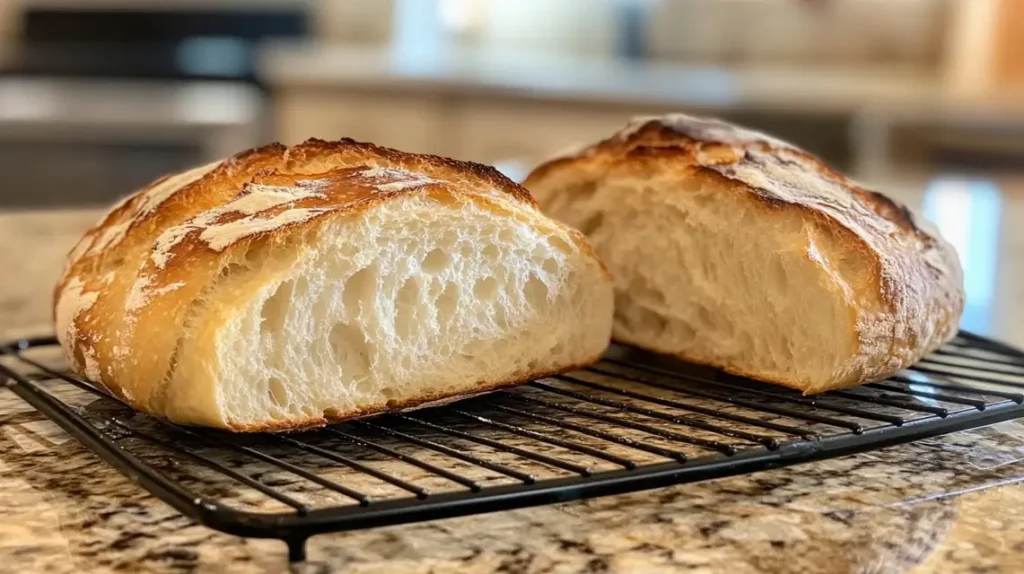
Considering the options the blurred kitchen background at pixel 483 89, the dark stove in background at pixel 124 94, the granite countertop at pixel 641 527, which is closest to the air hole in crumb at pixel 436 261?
the granite countertop at pixel 641 527

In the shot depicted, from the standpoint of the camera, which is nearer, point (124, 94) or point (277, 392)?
point (277, 392)

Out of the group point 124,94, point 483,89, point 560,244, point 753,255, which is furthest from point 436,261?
point 124,94

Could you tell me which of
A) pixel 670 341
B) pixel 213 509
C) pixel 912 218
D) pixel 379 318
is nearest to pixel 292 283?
pixel 379 318

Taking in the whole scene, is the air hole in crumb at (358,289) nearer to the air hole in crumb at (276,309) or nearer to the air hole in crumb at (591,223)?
the air hole in crumb at (276,309)

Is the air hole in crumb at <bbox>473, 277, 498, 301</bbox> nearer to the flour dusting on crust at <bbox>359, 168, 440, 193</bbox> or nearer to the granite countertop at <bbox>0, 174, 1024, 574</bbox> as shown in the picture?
the flour dusting on crust at <bbox>359, 168, 440, 193</bbox>

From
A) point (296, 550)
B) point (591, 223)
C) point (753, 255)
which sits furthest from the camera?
point (591, 223)

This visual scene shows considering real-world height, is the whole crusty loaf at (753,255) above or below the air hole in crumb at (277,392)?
above

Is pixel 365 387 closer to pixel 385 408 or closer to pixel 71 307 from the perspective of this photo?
pixel 385 408

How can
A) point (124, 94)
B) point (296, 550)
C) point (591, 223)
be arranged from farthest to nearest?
point (124, 94)
point (591, 223)
point (296, 550)
